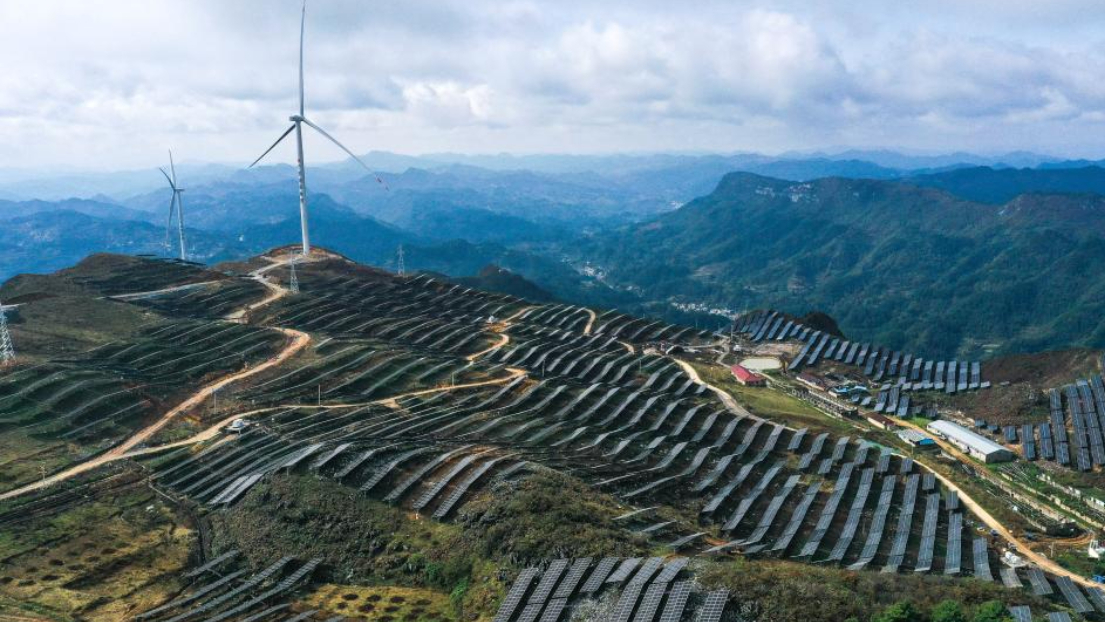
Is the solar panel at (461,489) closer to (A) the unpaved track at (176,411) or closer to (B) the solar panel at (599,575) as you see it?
(B) the solar panel at (599,575)

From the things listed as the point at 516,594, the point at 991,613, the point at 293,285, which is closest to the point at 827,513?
the point at 991,613

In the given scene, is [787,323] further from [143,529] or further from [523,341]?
[143,529]

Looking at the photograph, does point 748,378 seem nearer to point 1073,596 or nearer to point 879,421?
point 879,421

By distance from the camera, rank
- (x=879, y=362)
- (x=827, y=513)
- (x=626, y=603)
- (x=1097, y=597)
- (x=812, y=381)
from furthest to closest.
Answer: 1. (x=879, y=362)
2. (x=812, y=381)
3. (x=827, y=513)
4. (x=1097, y=597)
5. (x=626, y=603)

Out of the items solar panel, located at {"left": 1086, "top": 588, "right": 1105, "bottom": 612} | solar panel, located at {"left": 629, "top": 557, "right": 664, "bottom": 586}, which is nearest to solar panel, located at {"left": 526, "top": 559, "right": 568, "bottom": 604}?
solar panel, located at {"left": 629, "top": 557, "right": 664, "bottom": 586}

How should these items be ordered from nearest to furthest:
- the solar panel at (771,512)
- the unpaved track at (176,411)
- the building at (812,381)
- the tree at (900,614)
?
the tree at (900,614)
the solar panel at (771,512)
the unpaved track at (176,411)
the building at (812,381)

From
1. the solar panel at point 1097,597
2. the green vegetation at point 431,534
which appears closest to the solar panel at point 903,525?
the solar panel at point 1097,597
